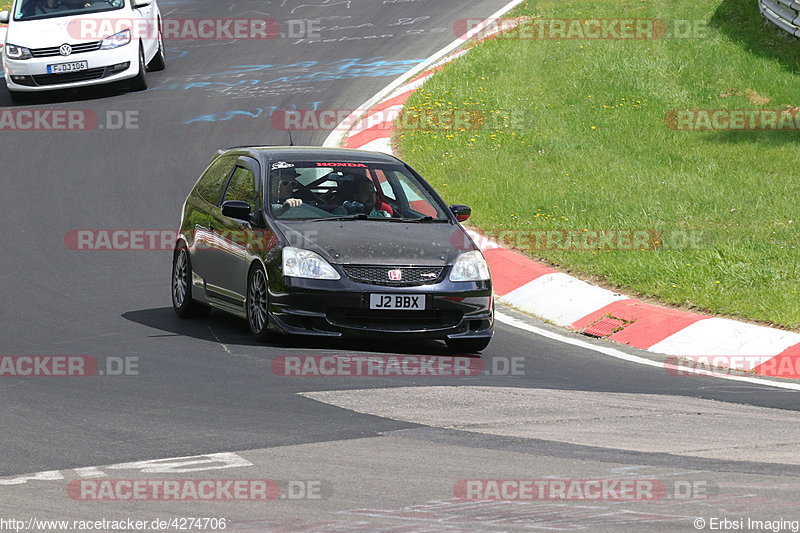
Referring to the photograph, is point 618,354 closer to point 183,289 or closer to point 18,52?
point 183,289

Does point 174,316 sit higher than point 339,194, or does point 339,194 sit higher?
point 339,194

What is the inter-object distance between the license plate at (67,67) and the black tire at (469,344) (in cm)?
1191

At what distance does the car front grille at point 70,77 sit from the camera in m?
21.2

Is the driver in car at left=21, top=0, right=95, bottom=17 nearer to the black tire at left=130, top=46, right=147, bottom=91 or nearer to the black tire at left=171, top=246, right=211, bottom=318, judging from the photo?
the black tire at left=130, top=46, right=147, bottom=91

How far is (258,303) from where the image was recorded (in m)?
11.0

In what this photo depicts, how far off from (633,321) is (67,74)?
12192 millimetres

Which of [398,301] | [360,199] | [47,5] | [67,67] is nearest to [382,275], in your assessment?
[398,301]

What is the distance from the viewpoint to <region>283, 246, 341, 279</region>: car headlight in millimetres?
10641

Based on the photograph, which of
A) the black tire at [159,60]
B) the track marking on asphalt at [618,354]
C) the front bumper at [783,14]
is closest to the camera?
the track marking on asphalt at [618,354]

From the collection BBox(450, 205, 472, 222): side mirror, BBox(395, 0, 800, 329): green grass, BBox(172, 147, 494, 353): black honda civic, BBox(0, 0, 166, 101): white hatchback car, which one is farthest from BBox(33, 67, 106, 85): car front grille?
BBox(450, 205, 472, 222): side mirror

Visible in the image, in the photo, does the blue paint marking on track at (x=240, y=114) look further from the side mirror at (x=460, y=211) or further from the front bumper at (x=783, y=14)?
the side mirror at (x=460, y=211)

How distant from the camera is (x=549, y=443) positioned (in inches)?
302

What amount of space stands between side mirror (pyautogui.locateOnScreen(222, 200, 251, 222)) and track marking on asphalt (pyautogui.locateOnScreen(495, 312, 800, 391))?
261 cm

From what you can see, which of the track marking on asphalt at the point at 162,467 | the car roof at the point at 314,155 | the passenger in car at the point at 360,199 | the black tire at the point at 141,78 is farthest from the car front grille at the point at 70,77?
the track marking on asphalt at the point at 162,467
